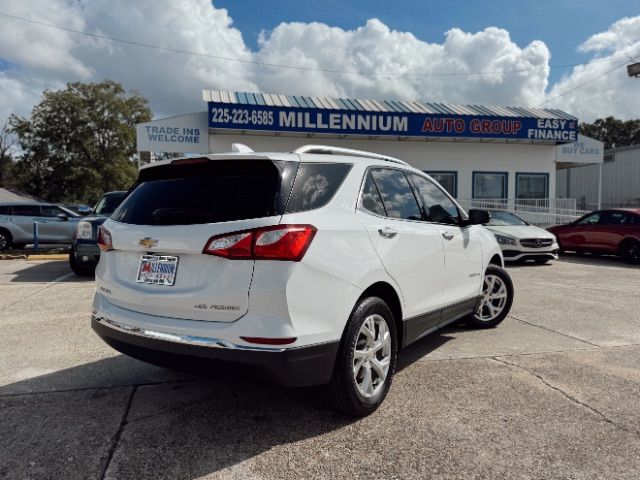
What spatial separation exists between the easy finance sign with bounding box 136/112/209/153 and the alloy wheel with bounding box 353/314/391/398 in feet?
51.5

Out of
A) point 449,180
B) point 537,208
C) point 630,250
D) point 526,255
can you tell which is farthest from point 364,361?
point 537,208

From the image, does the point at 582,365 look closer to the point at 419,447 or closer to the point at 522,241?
the point at 419,447

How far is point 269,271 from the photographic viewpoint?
2621 mm

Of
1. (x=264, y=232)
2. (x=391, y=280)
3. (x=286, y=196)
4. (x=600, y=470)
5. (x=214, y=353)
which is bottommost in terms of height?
(x=600, y=470)

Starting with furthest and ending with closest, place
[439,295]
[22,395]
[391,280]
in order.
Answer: [439,295]
[22,395]
[391,280]

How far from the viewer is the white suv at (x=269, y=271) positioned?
2643 millimetres

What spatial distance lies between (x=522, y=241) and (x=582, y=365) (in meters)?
7.85

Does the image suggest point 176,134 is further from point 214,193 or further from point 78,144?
point 78,144

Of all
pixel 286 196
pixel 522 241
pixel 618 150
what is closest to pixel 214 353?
pixel 286 196

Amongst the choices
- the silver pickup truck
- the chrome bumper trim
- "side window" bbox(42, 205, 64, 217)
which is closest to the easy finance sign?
"side window" bbox(42, 205, 64, 217)

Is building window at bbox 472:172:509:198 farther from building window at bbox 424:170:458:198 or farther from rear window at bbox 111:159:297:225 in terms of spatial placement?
rear window at bbox 111:159:297:225

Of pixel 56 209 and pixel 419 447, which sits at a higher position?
pixel 56 209

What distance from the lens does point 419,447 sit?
111 inches

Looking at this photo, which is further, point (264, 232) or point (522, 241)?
point (522, 241)
